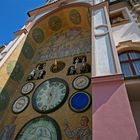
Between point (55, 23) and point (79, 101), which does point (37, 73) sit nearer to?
point (79, 101)

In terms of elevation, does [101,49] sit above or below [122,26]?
below

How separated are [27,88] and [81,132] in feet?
7.53

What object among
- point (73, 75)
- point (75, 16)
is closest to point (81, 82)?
point (73, 75)

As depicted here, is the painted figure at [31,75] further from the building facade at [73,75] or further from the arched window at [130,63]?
the arched window at [130,63]

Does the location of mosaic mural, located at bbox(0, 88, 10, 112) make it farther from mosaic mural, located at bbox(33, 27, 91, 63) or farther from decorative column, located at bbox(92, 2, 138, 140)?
decorative column, located at bbox(92, 2, 138, 140)

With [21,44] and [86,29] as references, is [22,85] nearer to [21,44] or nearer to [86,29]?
[21,44]

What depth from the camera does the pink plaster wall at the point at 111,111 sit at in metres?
2.14

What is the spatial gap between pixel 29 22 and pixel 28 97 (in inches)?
129

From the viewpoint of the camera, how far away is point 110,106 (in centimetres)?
249

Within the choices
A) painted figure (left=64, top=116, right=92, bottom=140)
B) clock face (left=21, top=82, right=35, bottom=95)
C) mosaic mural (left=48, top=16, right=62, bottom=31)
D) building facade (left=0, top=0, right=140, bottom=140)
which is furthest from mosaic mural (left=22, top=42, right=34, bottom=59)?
painted figure (left=64, top=116, right=92, bottom=140)

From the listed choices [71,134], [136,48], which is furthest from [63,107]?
[136,48]

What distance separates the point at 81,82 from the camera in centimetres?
452

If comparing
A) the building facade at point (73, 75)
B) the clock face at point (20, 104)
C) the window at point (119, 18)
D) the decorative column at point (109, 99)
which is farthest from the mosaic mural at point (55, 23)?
the decorative column at point (109, 99)

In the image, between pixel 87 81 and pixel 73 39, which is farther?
pixel 73 39
